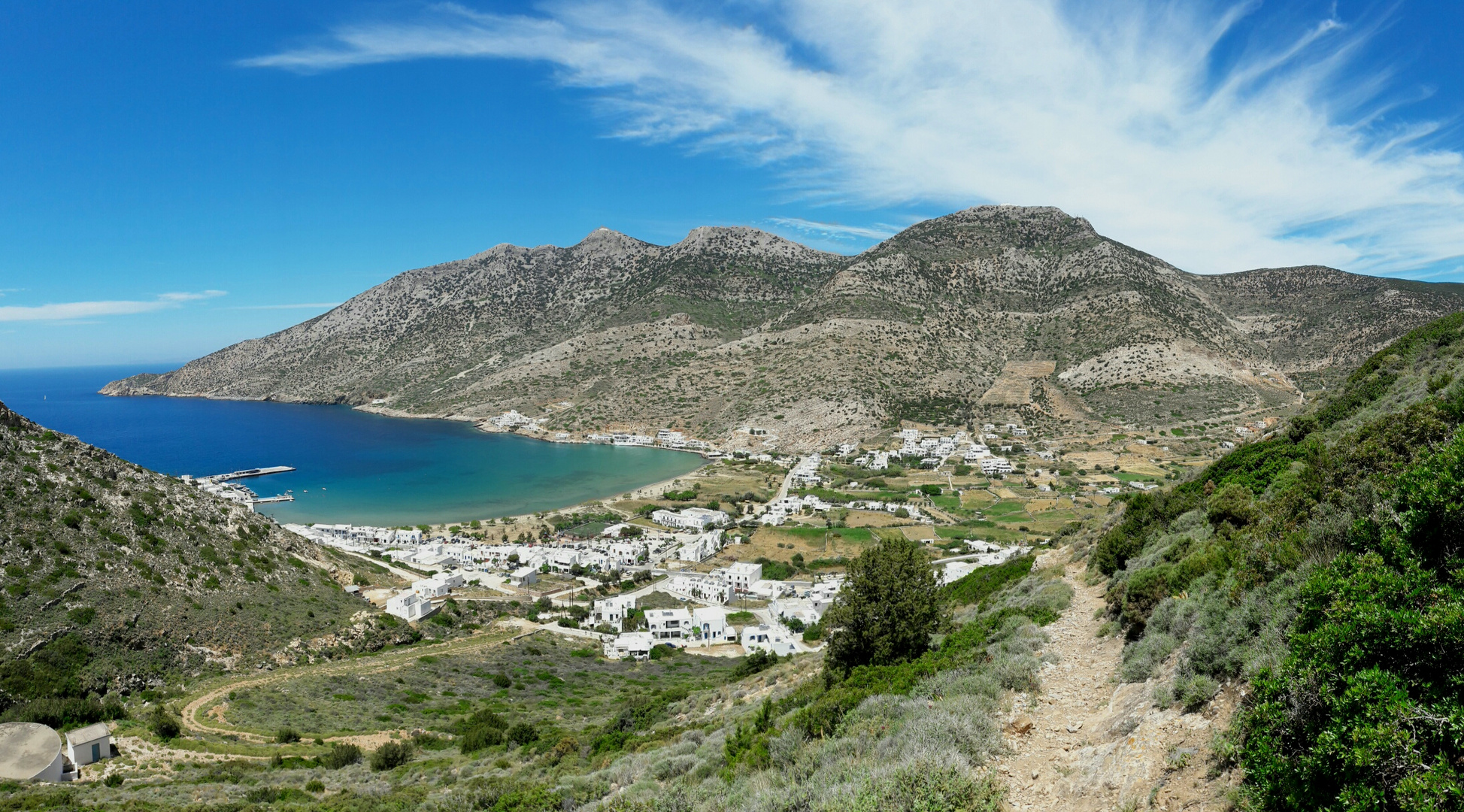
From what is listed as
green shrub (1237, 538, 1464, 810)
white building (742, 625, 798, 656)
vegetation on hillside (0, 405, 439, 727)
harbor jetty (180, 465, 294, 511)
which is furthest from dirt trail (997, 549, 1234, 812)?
harbor jetty (180, 465, 294, 511)

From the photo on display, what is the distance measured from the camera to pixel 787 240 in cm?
14238

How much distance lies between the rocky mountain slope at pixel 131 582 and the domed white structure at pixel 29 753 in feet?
12.9

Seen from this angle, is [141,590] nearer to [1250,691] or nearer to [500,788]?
[500,788]

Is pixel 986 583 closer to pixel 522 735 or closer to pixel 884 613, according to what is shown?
pixel 884 613

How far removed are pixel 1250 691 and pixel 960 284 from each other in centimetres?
10169

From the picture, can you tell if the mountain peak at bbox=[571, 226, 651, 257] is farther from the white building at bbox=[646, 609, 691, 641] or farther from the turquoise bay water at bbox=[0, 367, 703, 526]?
the white building at bbox=[646, 609, 691, 641]

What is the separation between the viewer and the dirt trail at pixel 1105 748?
14.7 ft

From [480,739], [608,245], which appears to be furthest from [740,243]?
[480,739]

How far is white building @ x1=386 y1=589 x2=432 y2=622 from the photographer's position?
3030 centimetres

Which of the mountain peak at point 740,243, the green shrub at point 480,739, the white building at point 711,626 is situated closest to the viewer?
the green shrub at point 480,739

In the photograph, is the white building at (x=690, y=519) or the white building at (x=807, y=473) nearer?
the white building at (x=690, y=519)

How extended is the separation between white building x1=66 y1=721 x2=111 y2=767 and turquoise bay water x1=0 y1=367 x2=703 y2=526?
1812 inches

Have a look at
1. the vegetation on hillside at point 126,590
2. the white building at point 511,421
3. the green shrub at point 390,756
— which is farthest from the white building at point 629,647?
the white building at point 511,421

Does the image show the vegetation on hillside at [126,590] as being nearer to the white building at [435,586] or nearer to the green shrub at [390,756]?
the white building at [435,586]
